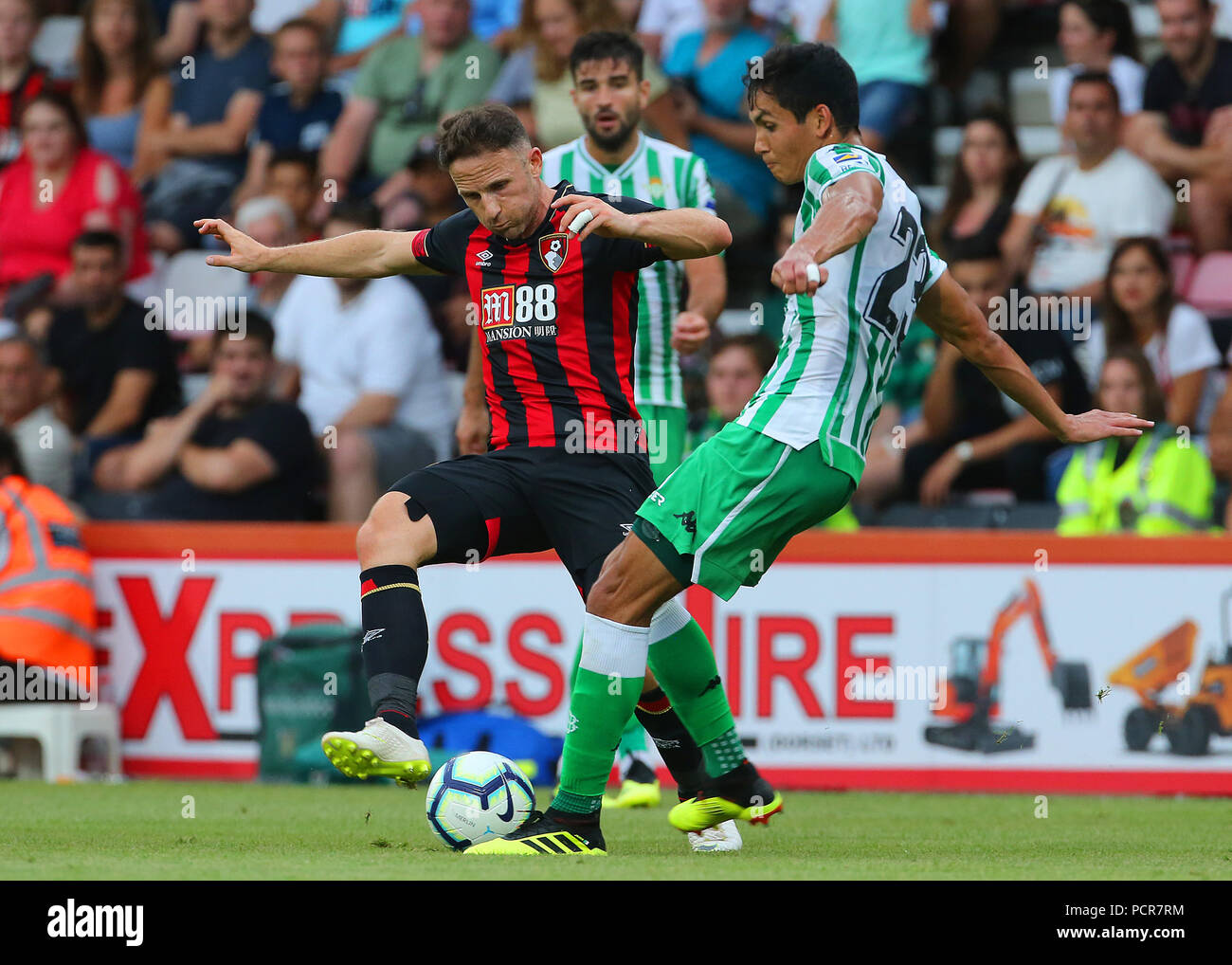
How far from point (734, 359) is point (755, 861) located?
187 inches

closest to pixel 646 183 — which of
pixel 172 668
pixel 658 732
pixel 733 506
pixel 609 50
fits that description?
pixel 609 50

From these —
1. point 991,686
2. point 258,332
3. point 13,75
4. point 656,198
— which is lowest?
point 991,686

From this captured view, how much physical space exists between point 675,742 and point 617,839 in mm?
447

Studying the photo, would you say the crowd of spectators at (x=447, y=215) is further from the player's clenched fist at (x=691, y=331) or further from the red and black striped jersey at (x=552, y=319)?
the red and black striped jersey at (x=552, y=319)

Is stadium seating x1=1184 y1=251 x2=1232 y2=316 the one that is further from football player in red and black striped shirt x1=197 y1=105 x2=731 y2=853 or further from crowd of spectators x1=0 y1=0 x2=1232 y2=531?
football player in red and black striped shirt x1=197 y1=105 x2=731 y2=853

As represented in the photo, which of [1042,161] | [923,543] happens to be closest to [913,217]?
[923,543]

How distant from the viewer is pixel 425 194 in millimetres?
11117

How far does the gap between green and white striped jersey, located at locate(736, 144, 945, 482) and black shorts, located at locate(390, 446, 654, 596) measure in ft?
2.24

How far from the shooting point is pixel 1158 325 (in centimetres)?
984

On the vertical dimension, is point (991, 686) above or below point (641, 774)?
above

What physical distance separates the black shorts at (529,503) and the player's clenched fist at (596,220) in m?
0.83

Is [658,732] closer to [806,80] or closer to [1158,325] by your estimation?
[806,80]

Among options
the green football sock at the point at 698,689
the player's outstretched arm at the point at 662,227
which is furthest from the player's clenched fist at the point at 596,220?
the green football sock at the point at 698,689

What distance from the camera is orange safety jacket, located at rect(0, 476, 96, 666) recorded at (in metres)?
9.27
